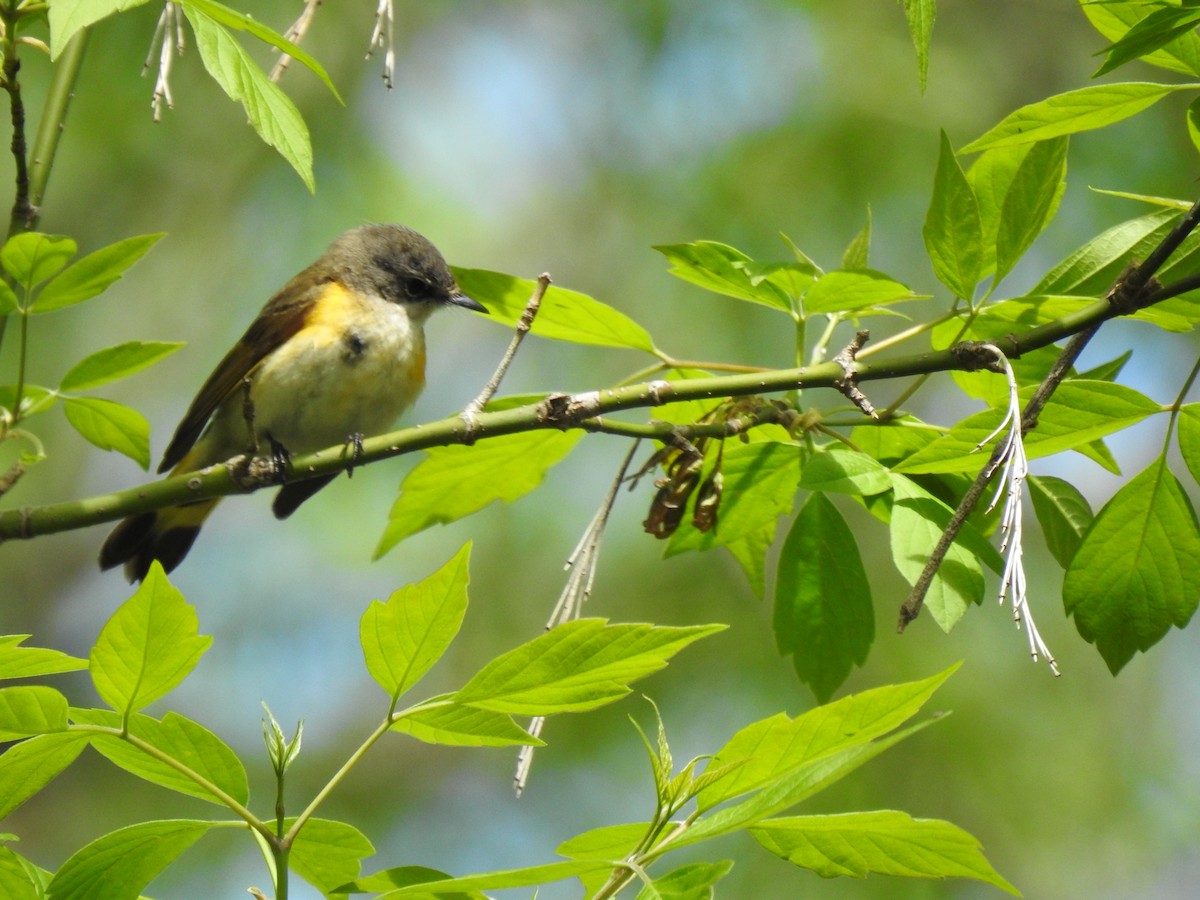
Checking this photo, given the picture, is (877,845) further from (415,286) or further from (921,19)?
(415,286)

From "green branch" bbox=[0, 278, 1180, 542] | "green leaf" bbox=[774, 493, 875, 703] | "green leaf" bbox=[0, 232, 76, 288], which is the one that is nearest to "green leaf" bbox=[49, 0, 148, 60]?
"green leaf" bbox=[0, 232, 76, 288]

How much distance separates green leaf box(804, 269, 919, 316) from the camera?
1795 mm

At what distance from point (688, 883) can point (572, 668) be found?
0.89 feet

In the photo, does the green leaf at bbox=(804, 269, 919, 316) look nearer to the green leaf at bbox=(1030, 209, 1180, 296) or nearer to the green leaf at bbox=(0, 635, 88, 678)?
the green leaf at bbox=(1030, 209, 1180, 296)

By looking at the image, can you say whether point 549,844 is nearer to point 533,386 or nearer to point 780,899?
point 780,899

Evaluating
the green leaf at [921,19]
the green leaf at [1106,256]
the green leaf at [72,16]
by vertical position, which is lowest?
the green leaf at [1106,256]

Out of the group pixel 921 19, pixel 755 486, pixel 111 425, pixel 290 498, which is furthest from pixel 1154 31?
pixel 290 498

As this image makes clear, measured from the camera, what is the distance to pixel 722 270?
6.17 feet

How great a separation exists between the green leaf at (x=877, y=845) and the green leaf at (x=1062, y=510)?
699mm

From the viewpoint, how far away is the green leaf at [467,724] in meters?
1.38

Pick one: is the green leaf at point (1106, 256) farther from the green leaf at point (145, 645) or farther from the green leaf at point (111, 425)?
the green leaf at point (111, 425)

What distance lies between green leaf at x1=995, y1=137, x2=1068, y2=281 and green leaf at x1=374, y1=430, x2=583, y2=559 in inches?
32.7

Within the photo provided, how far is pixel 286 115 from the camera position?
174 cm

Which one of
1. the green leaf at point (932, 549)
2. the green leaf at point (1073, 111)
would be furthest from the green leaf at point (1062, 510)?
the green leaf at point (1073, 111)
